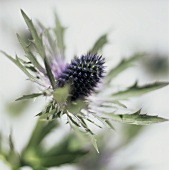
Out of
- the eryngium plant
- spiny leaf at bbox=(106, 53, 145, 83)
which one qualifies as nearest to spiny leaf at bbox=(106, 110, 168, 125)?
the eryngium plant

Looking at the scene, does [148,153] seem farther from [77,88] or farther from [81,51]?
[77,88]

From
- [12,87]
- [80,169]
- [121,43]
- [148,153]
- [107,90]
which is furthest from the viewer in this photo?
[121,43]

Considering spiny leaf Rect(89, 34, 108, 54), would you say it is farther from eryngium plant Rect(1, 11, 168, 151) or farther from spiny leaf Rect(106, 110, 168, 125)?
spiny leaf Rect(106, 110, 168, 125)

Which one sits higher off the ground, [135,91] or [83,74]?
[83,74]

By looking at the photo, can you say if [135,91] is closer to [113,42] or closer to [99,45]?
[99,45]

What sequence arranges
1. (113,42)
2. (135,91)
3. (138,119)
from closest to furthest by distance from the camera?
(138,119) → (135,91) → (113,42)

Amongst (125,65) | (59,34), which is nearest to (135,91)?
(125,65)

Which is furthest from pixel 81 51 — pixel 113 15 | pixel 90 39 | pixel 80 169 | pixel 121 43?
pixel 80 169

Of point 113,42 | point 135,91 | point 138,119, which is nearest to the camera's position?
point 138,119

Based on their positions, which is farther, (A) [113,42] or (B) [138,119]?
(A) [113,42]
